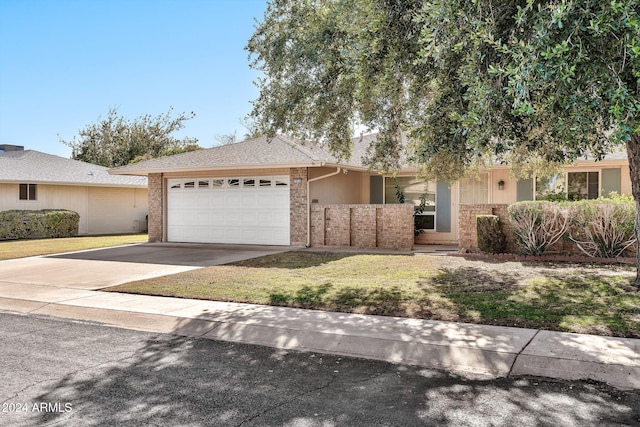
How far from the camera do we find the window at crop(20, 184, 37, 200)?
23797 mm

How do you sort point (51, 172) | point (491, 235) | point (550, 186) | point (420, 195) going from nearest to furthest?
point (491, 235) → point (550, 186) → point (420, 195) → point (51, 172)

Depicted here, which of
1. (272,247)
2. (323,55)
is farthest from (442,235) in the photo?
(323,55)

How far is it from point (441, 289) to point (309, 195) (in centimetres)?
845

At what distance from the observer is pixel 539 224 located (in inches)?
468

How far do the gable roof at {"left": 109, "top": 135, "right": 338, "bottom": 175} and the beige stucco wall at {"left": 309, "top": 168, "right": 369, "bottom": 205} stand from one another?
2.69 ft

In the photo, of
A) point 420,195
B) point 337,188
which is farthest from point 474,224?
point 337,188

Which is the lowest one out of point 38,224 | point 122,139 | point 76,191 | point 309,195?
point 38,224

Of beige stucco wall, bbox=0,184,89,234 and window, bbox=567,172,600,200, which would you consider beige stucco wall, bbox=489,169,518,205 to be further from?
beige stucco wall, bbox=0,184,89,234

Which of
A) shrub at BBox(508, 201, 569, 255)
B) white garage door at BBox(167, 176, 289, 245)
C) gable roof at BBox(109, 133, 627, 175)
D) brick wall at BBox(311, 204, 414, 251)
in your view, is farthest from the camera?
white garage door at BBox(167, 176, 289, 245)

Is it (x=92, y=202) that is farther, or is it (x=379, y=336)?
(x=92, y=202)

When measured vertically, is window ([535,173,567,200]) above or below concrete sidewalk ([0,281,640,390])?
above

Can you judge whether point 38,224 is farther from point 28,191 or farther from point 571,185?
point 571,185

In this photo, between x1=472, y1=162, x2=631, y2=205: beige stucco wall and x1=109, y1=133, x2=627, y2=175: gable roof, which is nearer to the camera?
x1=472, y1=162, x2=631, y2=205: beige stucco wall

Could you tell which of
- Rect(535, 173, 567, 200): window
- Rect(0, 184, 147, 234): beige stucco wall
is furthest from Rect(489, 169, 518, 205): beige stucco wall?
Rect(0, 184, 147, 234): beige stucco wall
